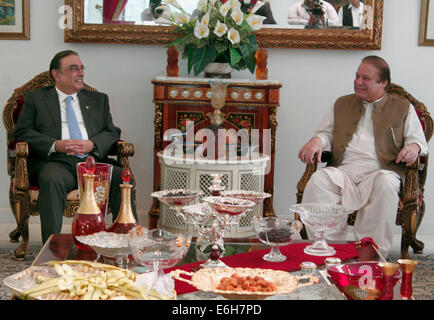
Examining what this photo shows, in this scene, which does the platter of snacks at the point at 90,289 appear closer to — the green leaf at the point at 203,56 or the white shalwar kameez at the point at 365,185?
the white shalwar kameez at the point at 365,185

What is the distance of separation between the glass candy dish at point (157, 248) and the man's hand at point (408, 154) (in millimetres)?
2091

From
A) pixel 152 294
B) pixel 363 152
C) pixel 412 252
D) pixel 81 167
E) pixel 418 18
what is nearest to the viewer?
pixel 152 294

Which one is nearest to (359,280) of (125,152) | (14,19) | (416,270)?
(416,270)

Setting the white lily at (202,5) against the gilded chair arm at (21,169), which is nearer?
the gilded chair arm at (21,169)

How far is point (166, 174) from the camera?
4.54 metres

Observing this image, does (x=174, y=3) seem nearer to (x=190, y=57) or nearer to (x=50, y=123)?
(x=190, y=57)

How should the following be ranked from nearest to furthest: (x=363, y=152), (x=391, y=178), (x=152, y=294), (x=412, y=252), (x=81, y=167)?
1. (x=152, y=294)
2. (x=81, y=167)
3. (x=391, y=178)
4. (x=363, y=152)
5. (x=412, y=252)

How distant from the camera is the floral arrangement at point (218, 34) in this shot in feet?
14.7

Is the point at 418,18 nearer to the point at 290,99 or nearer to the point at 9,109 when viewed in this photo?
the point at 290,99

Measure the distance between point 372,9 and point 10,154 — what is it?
3001mm

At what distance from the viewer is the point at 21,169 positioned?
4078 mm

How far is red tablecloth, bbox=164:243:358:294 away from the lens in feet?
8.45

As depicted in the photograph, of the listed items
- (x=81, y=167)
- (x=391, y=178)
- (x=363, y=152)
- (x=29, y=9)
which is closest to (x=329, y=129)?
(x=363, y=152)

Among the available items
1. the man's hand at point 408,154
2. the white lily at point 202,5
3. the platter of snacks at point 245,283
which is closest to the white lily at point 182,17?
the white lily at point 202,5
